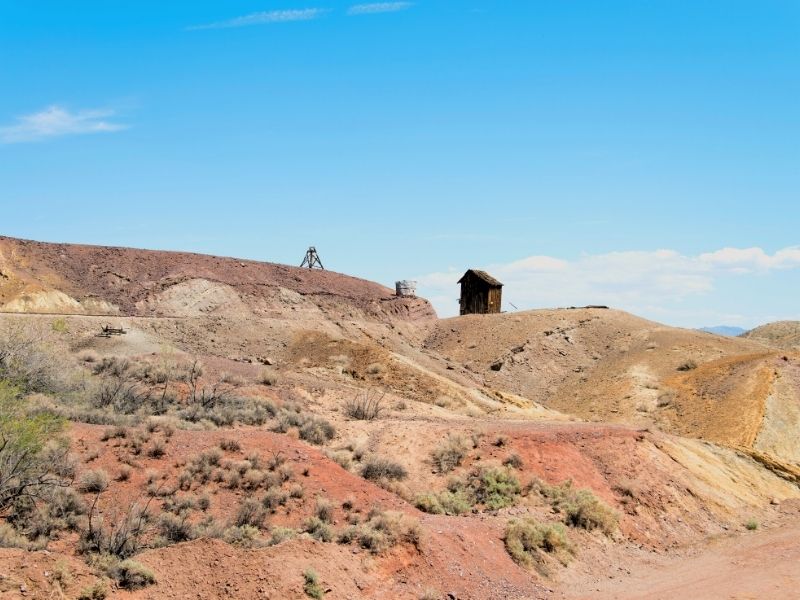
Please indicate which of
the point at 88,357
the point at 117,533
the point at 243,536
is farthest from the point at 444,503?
the point at 88,357

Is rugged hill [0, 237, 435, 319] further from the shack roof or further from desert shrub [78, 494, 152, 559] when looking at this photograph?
desert shrub [78, 494, 152, 559]

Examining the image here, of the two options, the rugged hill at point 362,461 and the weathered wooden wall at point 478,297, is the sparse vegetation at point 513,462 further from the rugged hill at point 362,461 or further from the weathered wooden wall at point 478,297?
the weathered wooden wall at point 478,297

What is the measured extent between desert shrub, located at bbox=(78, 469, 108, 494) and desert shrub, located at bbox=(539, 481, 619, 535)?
11463mm

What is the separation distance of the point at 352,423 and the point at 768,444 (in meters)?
20.4

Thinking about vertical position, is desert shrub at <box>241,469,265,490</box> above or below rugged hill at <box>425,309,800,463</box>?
below

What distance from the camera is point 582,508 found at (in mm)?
20859

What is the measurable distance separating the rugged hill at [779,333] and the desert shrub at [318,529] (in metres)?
74.3

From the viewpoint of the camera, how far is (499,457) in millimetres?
23125

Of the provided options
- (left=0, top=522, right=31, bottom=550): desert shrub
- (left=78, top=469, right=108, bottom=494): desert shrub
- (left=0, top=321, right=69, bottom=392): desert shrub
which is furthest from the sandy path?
(left=0, top=321, right=69, bottom=392): desert shrub

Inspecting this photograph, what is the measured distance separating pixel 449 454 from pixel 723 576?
7.81 metres

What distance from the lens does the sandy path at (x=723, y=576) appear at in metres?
17.6

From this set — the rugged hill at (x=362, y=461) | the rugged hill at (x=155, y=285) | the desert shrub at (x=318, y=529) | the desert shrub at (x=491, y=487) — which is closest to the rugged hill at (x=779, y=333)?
the rugged hill at (x=362, y=461)

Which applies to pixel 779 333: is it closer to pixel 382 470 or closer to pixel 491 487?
pixel 491 487

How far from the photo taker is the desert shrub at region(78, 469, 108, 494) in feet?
55.4
